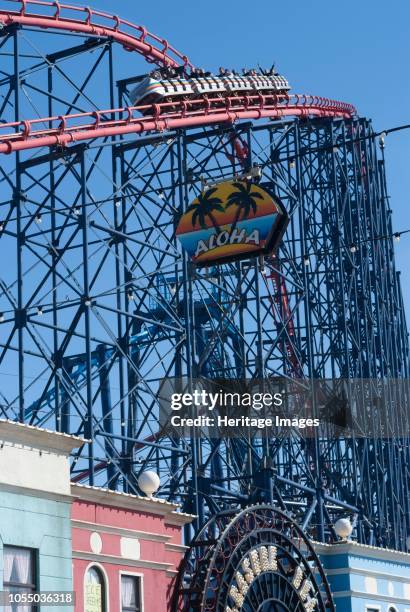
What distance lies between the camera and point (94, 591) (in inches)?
732

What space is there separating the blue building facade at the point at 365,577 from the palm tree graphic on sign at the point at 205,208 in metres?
6.62

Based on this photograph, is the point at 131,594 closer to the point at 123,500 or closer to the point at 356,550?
the point at 123,500

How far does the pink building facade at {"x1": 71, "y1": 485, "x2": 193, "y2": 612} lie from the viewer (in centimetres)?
1839

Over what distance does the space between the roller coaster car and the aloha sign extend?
10379 millimetres

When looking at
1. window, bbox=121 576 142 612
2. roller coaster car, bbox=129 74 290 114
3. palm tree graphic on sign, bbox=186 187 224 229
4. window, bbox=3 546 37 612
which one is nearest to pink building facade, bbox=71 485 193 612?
window, bbox=121 576 142 612

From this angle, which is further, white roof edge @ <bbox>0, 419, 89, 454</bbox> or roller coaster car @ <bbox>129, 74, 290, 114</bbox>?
roller coaster car @ <bbox>129, 74, 290, 114</bbox>

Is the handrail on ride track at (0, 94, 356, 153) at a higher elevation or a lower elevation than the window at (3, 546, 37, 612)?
higher

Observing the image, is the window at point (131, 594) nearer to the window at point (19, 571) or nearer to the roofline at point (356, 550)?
the window at point (19, 571)

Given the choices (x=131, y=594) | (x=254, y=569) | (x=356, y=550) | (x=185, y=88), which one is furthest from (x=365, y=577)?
(x=185, y=88)

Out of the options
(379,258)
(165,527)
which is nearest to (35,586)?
(165,527)

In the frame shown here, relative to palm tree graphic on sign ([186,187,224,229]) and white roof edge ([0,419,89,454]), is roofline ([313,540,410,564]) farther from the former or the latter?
white roof edge ([0,419,89,454])

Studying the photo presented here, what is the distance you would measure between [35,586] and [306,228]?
79.7 feet

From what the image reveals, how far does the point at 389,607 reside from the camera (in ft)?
89.5

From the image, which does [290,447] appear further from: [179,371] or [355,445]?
[179,371]
